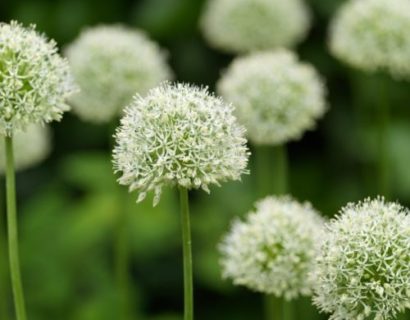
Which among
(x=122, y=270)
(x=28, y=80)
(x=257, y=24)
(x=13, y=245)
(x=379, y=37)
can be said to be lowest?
(x=13, y=245)

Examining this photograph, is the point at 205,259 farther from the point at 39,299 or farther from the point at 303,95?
the point at 303,95

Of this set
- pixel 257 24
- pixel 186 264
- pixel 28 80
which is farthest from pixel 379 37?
pixel 186 264

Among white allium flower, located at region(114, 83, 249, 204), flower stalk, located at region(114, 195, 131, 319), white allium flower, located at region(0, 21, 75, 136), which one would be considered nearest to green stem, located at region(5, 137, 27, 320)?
white allium flower, located at region(0, 21, 75, 136)

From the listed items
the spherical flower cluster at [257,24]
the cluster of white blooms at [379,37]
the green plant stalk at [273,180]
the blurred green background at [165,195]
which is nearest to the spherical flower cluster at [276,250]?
→ the green plant stalk at [273,180]

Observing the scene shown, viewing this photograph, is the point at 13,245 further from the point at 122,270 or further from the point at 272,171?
the point at 272,171

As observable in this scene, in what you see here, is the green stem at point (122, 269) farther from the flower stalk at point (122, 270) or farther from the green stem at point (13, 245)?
the green stem at point (13, 245)

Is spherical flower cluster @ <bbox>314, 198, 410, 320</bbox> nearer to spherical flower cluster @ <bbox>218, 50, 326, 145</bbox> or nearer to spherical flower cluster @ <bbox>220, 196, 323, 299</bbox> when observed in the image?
spherical flower cluster @ <bbox>220, 196, 323, 299</bbox>

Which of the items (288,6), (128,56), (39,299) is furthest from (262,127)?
(39,299)
